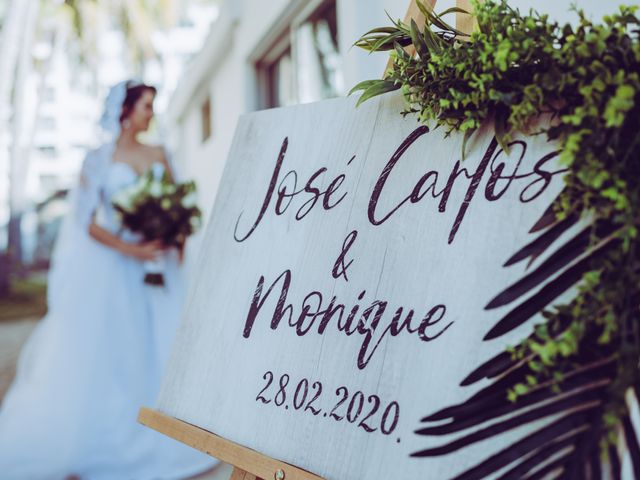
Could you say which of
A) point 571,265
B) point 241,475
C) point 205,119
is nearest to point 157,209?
point 241,475

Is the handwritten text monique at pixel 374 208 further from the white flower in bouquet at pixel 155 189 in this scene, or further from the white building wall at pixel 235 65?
the white flower in bouquet at pixel 155 189

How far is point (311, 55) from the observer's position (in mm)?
3695

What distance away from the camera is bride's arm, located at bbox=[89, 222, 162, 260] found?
3318mm

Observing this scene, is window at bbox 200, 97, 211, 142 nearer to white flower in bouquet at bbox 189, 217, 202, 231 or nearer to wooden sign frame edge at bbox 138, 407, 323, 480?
white flower in bouquet at bbox 189, 217, 202, 231

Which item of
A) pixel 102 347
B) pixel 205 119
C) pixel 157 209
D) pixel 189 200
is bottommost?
pixel 102 347

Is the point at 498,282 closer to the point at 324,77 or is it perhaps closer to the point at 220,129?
the point at 324,77

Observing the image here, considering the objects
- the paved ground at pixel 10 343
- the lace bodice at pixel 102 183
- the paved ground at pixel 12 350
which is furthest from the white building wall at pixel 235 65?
the paved ground at pixel 10 343

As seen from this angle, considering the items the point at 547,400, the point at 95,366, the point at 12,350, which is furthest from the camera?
the point at 12,350

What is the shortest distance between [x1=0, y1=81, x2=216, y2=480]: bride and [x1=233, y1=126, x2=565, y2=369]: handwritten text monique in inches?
83.5

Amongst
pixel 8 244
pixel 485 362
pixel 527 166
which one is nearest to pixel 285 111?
pixel 527 166

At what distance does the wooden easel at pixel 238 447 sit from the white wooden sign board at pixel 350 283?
0.02 m

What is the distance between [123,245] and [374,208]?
243 centimetres

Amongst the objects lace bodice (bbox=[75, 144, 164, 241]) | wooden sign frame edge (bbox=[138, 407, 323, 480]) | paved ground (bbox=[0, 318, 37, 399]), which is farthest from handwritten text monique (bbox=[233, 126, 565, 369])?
paved ground (bbox=[0, 318, 37, 399])

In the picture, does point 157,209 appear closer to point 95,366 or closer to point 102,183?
point 102,183
